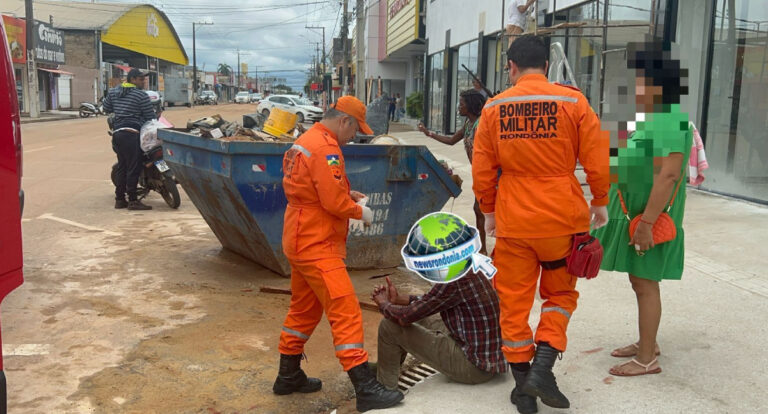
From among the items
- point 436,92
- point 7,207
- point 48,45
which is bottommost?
point 7,207

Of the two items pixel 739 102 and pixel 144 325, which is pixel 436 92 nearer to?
pixel 739 102

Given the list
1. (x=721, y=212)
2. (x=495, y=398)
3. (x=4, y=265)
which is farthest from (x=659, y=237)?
(x=721, y=212)

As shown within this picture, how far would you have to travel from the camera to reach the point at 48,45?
39.0 meters

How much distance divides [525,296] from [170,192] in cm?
Answer: 753

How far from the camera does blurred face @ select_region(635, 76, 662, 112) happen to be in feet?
11.1

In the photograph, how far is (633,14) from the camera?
35.4 feet

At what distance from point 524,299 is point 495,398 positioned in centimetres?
59

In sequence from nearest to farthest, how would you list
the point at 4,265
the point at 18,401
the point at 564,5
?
the point at 4,265
the point at 18,401
the point at 564,5

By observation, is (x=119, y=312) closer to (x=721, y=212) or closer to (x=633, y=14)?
(x=721, y=212)

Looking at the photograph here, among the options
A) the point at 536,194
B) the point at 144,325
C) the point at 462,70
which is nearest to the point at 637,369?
the point at 536,194

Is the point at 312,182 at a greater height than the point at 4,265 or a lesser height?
greater

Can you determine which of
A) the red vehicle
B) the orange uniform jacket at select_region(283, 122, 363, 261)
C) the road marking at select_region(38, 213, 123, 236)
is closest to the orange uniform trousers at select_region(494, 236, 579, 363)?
the orange uniform jacket at select_region(283, 122, 363, 261)

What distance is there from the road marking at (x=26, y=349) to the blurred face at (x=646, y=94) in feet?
13.0

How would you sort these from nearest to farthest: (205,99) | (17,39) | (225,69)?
(17,39)
(205,99)
(225,69)
